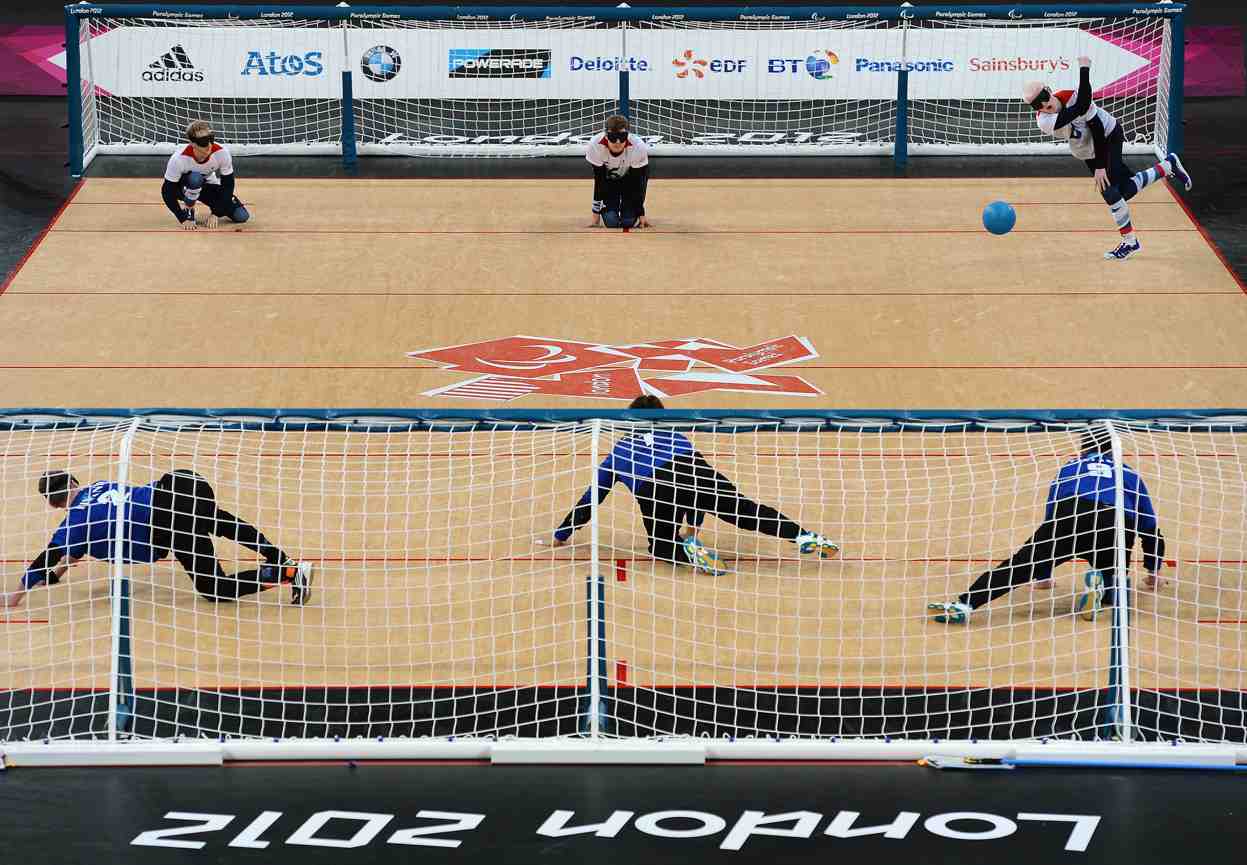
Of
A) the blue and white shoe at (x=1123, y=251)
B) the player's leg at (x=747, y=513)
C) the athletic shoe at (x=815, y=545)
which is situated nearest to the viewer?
the player's leg at (x=747, y=513)

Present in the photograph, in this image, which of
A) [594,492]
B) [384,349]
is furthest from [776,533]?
[384,349]

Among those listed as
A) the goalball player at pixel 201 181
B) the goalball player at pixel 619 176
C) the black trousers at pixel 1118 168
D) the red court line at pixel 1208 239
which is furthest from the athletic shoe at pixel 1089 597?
the goalball player at pixel 201 181

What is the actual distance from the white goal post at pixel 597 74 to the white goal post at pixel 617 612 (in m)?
8.93

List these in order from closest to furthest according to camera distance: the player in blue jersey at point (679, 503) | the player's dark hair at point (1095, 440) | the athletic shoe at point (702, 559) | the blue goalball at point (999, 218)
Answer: the player's dark hair at point (1095, 440)
the player in blue jersey at point (679, 503)
the athletic shoe at point (702, 559)
the blue goalball at point (999, 218)

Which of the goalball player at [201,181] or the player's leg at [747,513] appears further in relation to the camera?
the goalball player at [201,181]

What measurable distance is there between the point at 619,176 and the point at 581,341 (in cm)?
344

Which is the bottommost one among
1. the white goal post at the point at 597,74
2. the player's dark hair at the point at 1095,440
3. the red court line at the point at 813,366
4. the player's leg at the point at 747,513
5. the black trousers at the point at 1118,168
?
the player's leg at the point at 747,513

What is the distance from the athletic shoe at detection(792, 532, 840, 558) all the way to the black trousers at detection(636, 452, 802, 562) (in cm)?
5

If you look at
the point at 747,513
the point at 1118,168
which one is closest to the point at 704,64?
the point at 1118,168

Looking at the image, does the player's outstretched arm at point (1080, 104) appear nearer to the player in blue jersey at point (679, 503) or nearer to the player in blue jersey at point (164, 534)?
the player in blue jersey at point (679, 503)

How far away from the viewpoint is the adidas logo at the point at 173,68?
21.4 m

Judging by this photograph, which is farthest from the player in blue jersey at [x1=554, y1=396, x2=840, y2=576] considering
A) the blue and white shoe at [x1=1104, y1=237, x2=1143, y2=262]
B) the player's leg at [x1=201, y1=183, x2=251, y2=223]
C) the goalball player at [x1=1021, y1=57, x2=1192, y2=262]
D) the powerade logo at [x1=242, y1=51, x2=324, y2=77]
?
the powerade logo at [x1=242, y1=51, x2=324, y2=77]

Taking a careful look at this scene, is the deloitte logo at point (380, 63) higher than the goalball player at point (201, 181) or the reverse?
higher

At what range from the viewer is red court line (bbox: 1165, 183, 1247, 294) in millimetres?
17922
